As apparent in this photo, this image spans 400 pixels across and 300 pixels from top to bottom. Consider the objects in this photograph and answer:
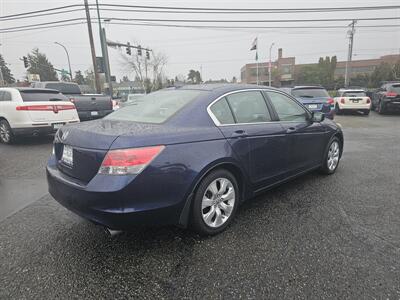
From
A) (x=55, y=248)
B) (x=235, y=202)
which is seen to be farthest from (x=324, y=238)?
(x=55, y=248)

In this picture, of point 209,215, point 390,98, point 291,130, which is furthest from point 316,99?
point 209,215

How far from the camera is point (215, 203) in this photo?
2.59m

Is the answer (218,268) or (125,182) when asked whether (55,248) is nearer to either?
(125,182)

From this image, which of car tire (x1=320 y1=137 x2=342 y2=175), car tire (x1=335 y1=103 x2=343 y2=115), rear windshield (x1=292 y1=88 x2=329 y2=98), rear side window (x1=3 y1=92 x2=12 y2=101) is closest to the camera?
car tire (x1=320 y1=137 x2=342 y2=175)

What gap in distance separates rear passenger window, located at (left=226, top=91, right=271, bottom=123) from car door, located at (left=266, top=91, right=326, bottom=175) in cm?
23

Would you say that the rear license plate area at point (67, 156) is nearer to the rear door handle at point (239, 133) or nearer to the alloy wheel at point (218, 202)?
the alloy wheel at point (218, 202)

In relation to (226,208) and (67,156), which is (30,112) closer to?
(67,156)

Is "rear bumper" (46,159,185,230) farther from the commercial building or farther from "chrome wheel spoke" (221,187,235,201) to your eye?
the commercial building

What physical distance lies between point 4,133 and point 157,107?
6.31 m

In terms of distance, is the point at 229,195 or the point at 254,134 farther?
the point at 254,134

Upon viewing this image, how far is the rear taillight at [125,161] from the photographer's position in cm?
202

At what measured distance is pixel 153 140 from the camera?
6.99 ft

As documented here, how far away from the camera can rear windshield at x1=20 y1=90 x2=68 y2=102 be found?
655cm

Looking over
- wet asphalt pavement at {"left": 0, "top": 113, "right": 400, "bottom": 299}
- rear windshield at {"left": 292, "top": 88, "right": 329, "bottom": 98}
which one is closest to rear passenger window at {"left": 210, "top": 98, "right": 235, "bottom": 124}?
wet asphalt pavement at {"left": 0, "top": 113, "right": 400, "bottom": 299}
